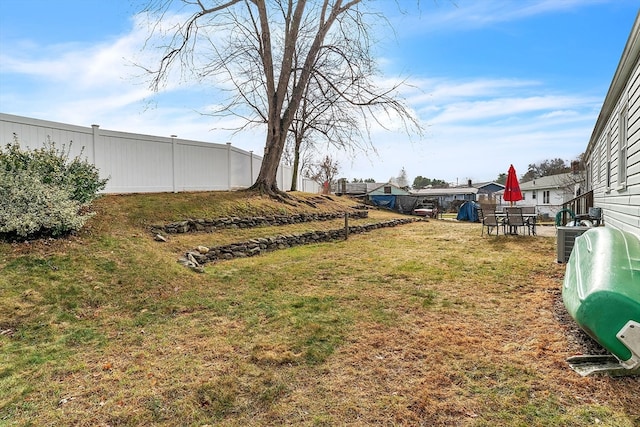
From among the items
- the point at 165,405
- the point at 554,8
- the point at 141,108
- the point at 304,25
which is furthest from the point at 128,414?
the point at 304,25

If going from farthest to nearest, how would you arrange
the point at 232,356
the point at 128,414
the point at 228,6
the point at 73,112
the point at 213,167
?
the point at 228,6 < the point at 213,167 < the point at 73,112 < the point at 232,356 < the point at 128,414

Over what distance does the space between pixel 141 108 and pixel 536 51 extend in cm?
1262

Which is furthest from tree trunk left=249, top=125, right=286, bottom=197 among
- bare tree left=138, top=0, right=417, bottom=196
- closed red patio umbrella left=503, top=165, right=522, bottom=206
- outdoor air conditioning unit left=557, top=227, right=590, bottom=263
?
outdoor air conditioning unit left=557, top=227, right=590, bottom=263

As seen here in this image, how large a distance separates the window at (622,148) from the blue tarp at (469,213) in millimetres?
14847

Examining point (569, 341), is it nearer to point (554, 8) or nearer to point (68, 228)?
point (68, 228)

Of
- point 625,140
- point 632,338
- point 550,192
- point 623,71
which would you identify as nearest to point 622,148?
point 625,140

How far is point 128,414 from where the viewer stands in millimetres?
2211

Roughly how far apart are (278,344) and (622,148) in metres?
6.28

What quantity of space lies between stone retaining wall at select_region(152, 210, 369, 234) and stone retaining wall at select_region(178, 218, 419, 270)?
3.80 ft

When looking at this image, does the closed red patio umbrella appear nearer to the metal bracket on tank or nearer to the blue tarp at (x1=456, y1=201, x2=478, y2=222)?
the metal bracket on tank

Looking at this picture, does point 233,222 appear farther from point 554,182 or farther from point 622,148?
point 554,182

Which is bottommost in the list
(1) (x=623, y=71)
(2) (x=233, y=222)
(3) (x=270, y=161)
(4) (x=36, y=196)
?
(2) (x=233, y=222)

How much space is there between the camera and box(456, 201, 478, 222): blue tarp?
20.3 m

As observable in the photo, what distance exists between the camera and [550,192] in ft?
111
